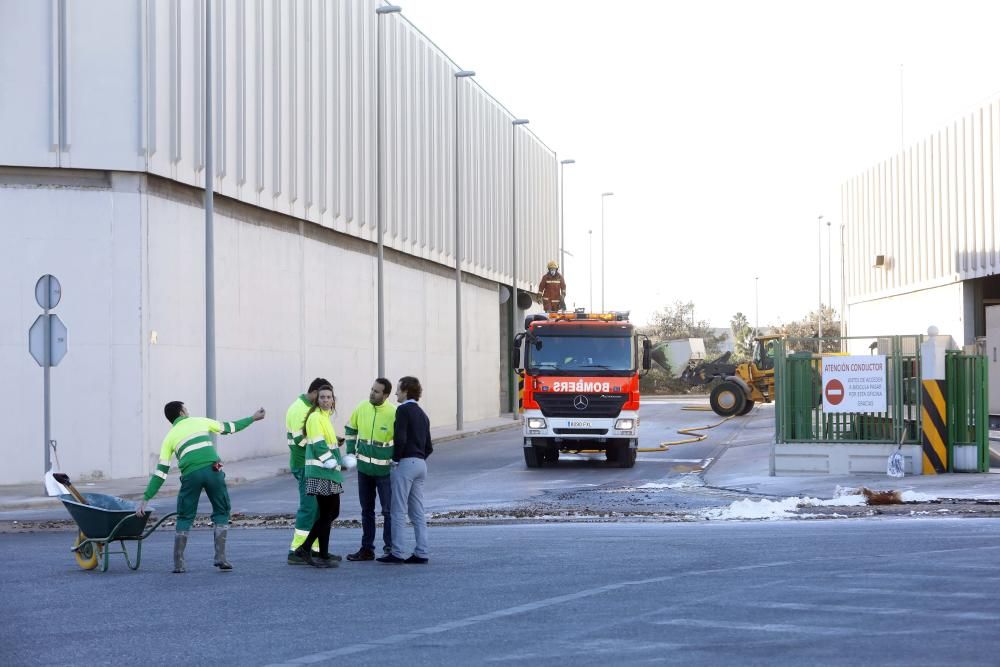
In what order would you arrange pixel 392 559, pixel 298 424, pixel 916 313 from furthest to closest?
pixel 916 313
pixel 392 559
pixel 298 424

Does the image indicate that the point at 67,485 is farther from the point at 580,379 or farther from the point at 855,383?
the point at 580,379

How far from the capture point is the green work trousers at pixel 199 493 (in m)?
12.8

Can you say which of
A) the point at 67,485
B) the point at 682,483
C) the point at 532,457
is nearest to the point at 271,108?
the point at 532,457

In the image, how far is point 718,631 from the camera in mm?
8781

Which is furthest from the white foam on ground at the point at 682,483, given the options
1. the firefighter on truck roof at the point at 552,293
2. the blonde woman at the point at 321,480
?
the blonde woman at the point at 321,480

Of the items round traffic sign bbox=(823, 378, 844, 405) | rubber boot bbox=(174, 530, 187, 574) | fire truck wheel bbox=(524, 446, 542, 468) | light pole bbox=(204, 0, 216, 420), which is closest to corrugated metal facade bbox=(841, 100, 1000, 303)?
fire truck wheel bbox=(524, 446, 542, 468)

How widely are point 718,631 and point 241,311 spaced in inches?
890

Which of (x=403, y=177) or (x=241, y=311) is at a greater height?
(x=403, y=177)

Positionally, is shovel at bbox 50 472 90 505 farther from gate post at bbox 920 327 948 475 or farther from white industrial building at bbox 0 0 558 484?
gate post at bbox 920 327 948 475

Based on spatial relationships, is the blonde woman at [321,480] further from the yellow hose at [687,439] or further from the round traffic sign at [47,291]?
the yellow hose at [687,439]

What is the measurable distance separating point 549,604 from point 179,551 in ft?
14.0

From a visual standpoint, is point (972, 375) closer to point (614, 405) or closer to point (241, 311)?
point (614, 405)

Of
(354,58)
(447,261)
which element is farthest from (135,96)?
(447,261)

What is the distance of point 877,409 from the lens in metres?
22.3
